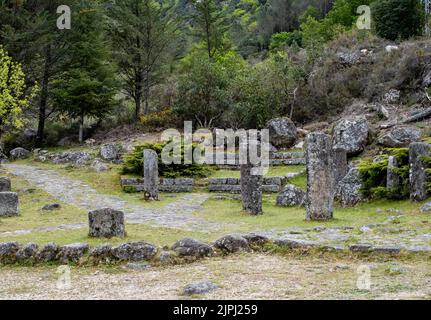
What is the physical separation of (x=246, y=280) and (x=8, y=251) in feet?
18.3

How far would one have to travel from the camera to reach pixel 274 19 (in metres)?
77.8

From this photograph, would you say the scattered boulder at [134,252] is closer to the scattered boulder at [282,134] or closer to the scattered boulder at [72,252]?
the scattered boulder at [72,252]

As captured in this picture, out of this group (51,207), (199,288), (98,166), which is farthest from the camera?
(98,166)

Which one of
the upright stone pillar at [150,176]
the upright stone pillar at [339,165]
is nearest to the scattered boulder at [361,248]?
the upright stone pillar at [339,165]

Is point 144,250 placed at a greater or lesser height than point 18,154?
lesser

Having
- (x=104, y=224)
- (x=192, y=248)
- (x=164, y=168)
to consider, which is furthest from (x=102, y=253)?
(x=164, y=168)

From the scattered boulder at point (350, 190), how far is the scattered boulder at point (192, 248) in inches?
315

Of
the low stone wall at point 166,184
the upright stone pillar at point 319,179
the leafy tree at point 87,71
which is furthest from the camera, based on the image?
the leafy tree at point 87,71

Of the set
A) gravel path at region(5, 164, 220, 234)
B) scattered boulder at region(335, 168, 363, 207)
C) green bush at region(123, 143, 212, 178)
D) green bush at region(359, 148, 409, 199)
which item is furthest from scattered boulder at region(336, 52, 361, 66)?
scattered boulder at region(335, 168, 363, 207)

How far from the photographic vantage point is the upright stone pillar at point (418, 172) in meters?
16.8

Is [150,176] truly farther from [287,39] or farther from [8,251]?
[287,39]

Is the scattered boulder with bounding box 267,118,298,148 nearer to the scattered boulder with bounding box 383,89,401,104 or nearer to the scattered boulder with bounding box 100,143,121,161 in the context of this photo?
the scattered boulder with bounding box 383,89,401,104

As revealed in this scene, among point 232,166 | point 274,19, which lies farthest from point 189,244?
point 274,19

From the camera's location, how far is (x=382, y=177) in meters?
18.6
